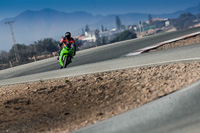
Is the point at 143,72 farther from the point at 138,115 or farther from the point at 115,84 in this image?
the point at 138,115

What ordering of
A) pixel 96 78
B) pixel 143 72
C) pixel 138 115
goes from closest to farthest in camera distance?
pixel 138 115 < pixel 143 72 < pixel 96 78

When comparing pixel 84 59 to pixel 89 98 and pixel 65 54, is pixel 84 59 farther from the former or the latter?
pixel 89 98

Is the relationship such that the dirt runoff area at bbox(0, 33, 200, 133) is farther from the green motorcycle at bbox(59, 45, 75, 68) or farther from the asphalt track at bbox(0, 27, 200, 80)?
the asphalt track at bbox(0, 27, 200, 80)

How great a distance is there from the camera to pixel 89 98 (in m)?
6.36

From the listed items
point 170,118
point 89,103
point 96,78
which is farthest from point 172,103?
point 96,78

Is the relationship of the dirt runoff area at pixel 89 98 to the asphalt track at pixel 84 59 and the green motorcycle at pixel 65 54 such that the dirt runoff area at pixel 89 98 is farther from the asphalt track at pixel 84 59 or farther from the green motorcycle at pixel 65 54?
the asphalt track at pixel 84 59

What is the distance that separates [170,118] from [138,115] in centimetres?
48

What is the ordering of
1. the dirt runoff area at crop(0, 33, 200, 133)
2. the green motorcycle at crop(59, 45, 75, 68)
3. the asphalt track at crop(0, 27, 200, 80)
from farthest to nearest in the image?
1. the asphalt track at crop(0, 27, 200, 80)
2. the green motorcycle at crop(59, 45, 75, 68)
3. the dirt runoff area at crop(0, 33, 200, 133)

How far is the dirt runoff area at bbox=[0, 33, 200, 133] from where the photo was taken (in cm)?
510

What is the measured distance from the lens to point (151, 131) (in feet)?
12.5

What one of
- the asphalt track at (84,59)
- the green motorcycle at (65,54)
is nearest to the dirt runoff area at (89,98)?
the green motorcycle at (65,54)

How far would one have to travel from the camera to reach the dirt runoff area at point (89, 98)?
5098mm

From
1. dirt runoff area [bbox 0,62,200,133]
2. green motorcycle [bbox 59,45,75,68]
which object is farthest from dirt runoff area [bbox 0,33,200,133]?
green motorcycle [bbox 59,45,75,68]

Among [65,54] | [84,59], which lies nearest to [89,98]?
[65,54]
